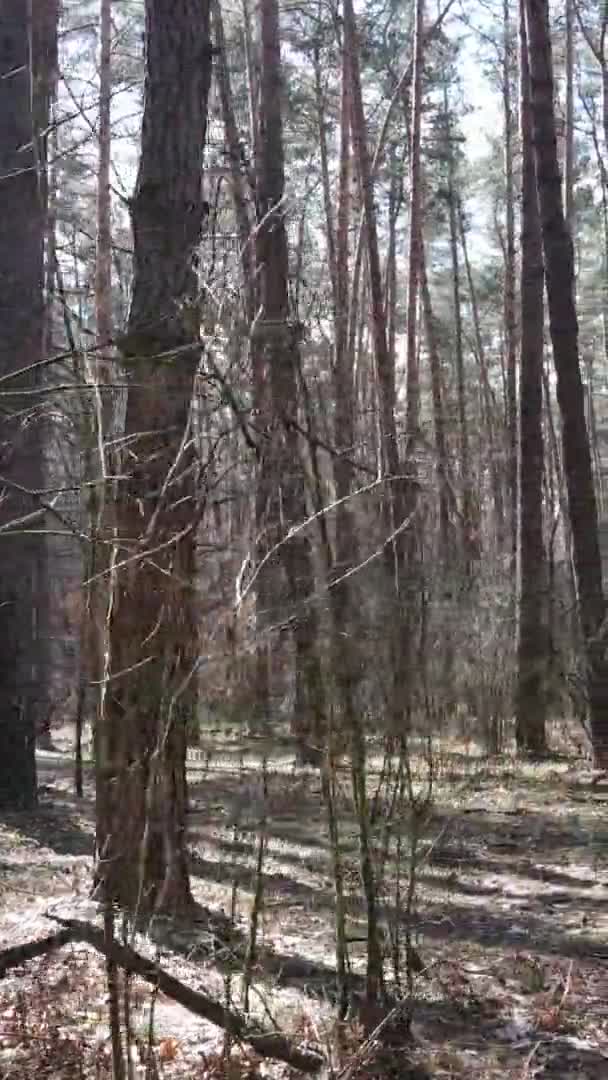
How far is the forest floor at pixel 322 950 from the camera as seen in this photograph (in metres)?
3.41

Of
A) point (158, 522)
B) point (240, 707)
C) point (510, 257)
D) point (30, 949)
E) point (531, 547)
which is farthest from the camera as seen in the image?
point (510, 257)

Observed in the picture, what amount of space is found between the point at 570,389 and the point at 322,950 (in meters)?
5.61

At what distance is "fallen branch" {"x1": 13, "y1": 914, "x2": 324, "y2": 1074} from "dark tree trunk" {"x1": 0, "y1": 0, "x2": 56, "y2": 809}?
387cm

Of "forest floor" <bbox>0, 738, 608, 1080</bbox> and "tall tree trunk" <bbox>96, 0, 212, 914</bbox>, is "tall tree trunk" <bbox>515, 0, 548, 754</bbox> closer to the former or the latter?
"forest floor" <bbox>0, 738, 608, 1080</bbox>

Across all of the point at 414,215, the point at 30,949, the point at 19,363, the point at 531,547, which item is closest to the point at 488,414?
the point at 414,215

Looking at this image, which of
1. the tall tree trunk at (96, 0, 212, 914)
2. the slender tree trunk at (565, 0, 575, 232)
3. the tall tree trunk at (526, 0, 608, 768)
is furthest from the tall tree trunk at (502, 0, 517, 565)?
the tall tree trunk at (96, 0, 212, 914)

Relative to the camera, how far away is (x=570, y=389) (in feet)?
29.4

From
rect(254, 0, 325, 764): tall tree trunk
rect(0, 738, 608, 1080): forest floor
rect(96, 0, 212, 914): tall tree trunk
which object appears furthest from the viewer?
rect(0, 738, 608, 1080): forest floor

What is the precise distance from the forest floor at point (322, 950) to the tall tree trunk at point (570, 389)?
206 centimetres

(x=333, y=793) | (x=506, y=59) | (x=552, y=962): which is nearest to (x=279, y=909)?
(x=552, y=962)

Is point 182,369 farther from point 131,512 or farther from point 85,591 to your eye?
point 85,591

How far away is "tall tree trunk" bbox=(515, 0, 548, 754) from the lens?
9.79 metres

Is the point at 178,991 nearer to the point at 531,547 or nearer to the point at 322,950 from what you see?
the point at 322,950

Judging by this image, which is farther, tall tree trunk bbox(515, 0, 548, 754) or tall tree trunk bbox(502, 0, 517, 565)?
tall tree trunk bbox(502, 0, 517, 565)
